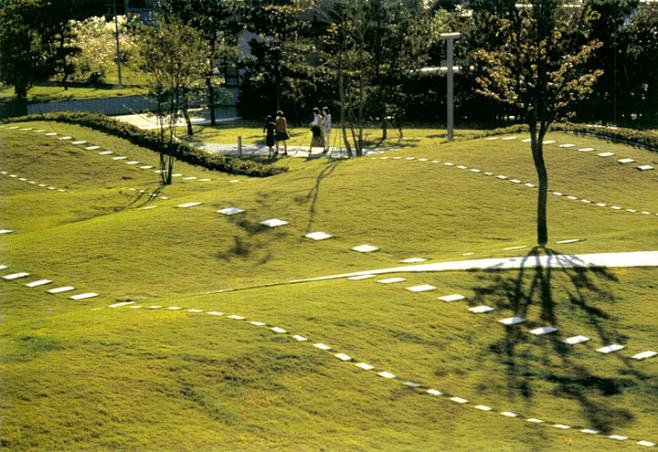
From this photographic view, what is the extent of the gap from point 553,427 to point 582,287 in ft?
18.8

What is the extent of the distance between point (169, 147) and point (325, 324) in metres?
21.9

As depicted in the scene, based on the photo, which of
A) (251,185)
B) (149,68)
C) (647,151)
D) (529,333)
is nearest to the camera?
(529,333)

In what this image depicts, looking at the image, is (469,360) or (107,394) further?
(469,360)

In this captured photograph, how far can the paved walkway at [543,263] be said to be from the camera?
54.6 feet

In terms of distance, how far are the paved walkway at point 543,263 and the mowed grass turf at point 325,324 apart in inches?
16.4

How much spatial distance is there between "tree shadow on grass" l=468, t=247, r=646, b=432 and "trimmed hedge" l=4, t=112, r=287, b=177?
1759cm

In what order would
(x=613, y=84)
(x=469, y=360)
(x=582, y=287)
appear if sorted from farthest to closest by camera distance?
(x=613, y=84) → (x=582, y=287) → (x=469, y=360)

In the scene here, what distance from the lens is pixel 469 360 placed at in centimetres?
A: 1225

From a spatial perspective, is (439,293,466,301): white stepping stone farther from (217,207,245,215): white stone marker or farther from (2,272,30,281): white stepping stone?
(2,272,30,281): white stepping stone

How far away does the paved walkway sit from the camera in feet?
54.6

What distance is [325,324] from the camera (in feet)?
43.4

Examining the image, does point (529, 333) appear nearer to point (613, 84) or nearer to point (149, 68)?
point (149, 68)

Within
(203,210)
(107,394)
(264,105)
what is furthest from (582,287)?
(264,105)

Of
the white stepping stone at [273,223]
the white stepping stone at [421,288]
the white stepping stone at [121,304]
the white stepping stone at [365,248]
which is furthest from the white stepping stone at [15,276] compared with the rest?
the white stepping stone at [421,288]
